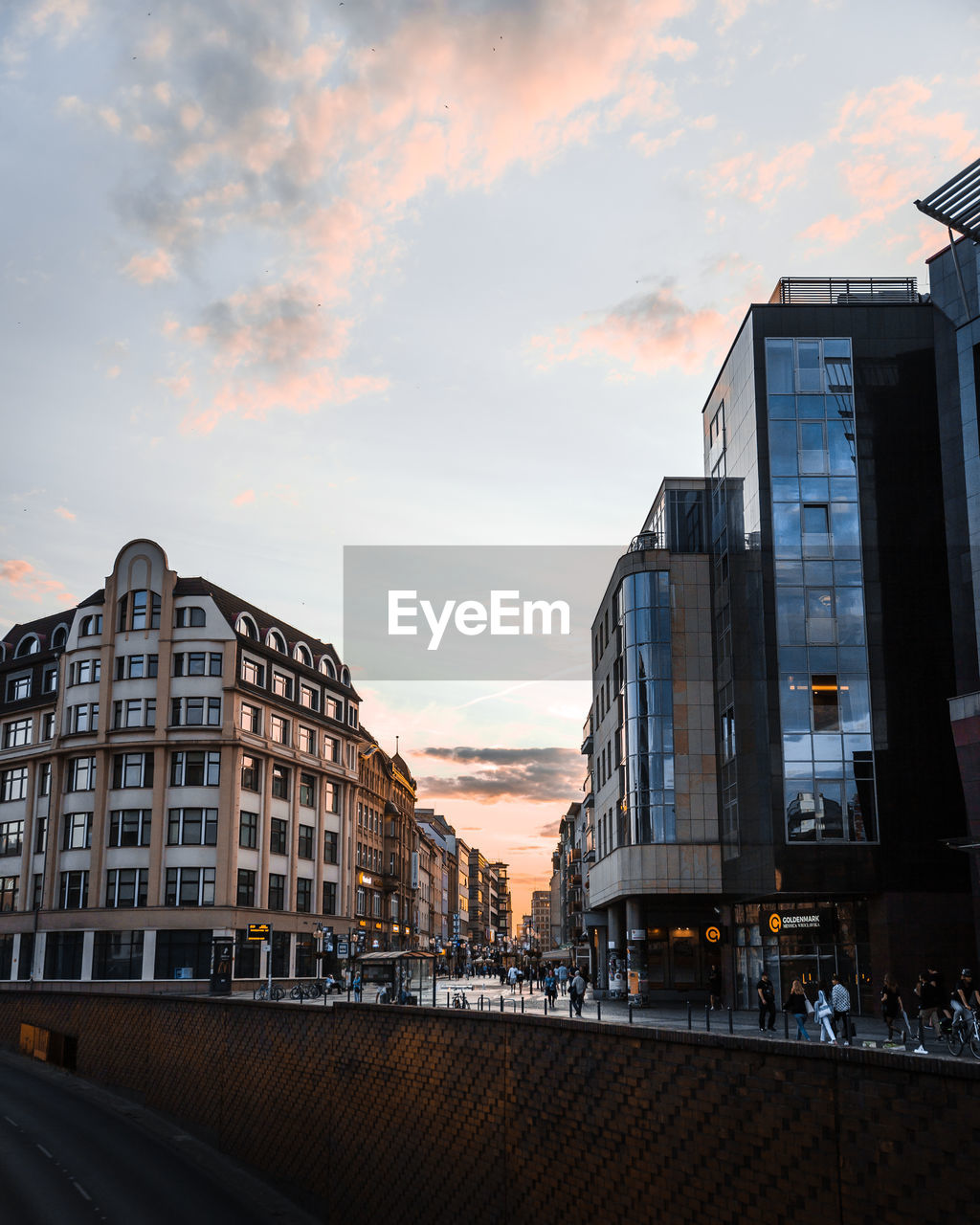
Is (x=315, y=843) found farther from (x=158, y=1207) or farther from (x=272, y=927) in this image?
(x=158, y=1207)

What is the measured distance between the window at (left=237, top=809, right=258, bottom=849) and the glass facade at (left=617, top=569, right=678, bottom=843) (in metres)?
30.8

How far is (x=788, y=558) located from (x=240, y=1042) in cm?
2719

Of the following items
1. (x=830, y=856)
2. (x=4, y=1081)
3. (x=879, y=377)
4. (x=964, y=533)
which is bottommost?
(x=4, y=1081)

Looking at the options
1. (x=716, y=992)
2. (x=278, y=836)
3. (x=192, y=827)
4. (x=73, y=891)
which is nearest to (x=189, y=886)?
(x=192, y=827)

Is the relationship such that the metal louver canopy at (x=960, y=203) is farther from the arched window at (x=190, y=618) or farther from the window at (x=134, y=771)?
the window at (x=134, y=771)

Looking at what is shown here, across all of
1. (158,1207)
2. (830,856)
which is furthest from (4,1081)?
(830,856)

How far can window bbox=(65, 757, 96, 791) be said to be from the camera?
3147 inches

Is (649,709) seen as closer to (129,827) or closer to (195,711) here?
(195,711)

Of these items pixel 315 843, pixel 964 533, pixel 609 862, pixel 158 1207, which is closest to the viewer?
pixel 158 1207

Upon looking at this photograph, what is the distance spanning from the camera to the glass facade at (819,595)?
149 feet

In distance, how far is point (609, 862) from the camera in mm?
62500

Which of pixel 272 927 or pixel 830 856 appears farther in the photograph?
pixel 272 927

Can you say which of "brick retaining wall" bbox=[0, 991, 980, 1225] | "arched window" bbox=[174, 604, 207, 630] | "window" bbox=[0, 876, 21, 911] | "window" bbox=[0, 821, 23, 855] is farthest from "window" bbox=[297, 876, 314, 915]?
"brick retaining wall" bbox=[0, 991, 980, 1225]

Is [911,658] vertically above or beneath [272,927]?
above
